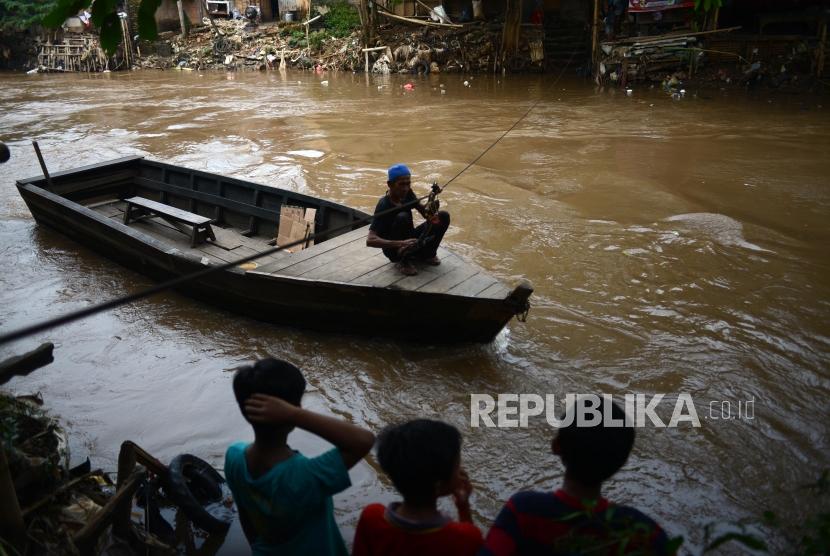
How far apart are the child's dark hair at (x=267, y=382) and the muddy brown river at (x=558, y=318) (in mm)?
1793

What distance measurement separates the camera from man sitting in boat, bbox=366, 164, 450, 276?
4.79m

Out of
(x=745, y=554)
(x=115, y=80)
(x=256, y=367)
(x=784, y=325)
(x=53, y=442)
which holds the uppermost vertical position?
(x=115, y=80)

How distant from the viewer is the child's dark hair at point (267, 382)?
6.46ft

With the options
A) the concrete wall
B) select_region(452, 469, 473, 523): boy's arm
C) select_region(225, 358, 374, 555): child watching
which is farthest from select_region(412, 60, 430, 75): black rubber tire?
select_region(452, 469, 473, 523): boy's arm

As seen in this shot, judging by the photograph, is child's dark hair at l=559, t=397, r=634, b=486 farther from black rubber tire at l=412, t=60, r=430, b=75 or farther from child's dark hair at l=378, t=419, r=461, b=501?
black rubber tire at l=412, t=60, r=430, b=75

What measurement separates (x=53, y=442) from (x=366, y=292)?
2.37m

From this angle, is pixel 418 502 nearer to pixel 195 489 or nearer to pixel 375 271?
pixel 195 489

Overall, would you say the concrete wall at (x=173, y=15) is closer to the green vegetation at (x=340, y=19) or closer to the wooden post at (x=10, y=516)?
the green vegetation at (x=340, y=19)

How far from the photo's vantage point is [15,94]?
20922 mm

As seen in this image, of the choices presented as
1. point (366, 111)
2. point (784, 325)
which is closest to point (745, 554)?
point (784, 325)

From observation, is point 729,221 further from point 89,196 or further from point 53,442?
point 89,196

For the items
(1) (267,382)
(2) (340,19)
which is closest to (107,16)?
(1) (267,382)
